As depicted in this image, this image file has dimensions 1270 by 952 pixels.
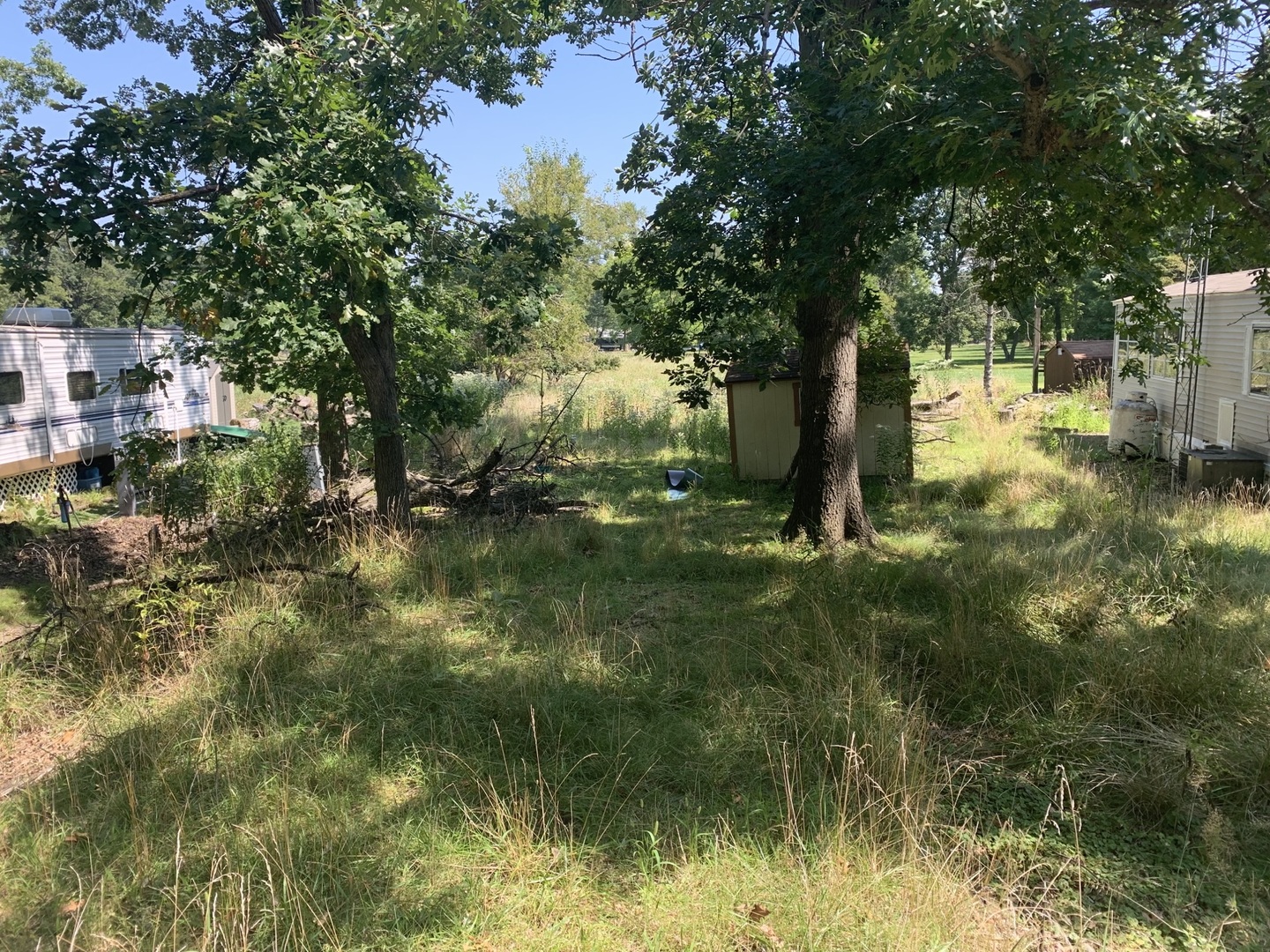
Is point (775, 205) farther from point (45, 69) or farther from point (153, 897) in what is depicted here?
point (45, 69)

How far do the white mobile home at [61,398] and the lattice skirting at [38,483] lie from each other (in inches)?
0.6

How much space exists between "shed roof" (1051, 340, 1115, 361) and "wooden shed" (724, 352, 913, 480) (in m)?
15.1

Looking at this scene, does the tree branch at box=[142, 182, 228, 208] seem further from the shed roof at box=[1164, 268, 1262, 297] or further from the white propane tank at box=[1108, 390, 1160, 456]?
the white propane tank at box=[1108, 390, 1160, 456]

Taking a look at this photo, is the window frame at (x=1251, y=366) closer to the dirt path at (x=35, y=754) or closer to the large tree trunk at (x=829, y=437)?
the large tree trunk at (x=829, y=437)

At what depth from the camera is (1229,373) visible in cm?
1171

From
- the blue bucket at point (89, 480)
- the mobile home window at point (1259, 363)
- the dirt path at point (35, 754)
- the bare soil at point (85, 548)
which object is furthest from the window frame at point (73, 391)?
the mobile home window at point (1259, 363)

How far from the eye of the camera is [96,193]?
19.3ft

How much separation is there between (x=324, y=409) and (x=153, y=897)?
797cm

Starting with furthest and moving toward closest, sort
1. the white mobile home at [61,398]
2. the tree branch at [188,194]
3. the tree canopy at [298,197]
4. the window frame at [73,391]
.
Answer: the window frame at [73,391]
the white mobile home at [61,398]
the tree branch at [188,194]
the tree canopy at [298,197]

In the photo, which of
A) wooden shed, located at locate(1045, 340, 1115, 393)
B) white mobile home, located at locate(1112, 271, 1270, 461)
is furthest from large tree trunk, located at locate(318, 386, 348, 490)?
wooden shed, located at locate(1045, 340, 1115, 393)

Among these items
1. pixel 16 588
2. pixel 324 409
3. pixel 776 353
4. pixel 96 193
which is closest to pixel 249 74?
pixel 96 193

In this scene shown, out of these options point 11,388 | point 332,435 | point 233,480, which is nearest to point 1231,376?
point 332,435

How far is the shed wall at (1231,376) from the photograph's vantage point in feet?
35.0

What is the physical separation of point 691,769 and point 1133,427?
13.3 m
